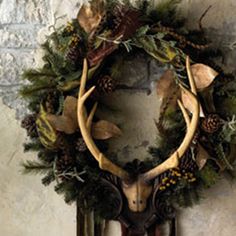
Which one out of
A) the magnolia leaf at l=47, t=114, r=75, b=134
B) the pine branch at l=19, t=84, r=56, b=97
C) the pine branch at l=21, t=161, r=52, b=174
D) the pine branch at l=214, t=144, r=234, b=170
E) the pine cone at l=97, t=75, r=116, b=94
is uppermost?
the pine cone at l=97, t=75, r=116, b=94

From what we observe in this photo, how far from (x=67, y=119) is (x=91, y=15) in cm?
28

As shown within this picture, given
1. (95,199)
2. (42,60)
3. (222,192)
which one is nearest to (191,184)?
(222,192)

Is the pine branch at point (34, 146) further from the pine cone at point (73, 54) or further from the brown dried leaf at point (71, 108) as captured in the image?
the pine cone at point (73, 54)

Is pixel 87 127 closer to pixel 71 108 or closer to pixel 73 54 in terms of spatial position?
pixel 71 108

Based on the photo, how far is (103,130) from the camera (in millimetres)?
1571

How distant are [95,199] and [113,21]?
0.47 meters

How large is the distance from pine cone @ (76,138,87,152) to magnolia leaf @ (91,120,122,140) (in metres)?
0.04

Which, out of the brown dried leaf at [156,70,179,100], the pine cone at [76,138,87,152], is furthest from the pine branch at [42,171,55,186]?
the brown dried leaf at [156,70,179,100]

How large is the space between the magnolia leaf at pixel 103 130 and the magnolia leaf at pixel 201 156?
227 millimetres

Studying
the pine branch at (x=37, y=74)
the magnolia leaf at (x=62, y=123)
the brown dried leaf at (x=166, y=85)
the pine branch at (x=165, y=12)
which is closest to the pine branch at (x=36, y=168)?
the magnolia leaf at (x=62, y=123)

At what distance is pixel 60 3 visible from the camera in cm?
165

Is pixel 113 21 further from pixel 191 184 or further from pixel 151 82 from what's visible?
pixel 191 184

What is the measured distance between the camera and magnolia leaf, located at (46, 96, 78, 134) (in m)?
1.52

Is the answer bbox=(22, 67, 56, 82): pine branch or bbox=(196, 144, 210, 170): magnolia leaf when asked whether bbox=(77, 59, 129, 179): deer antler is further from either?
bbox=(196, 144, 210, 170): magnolia leaf
